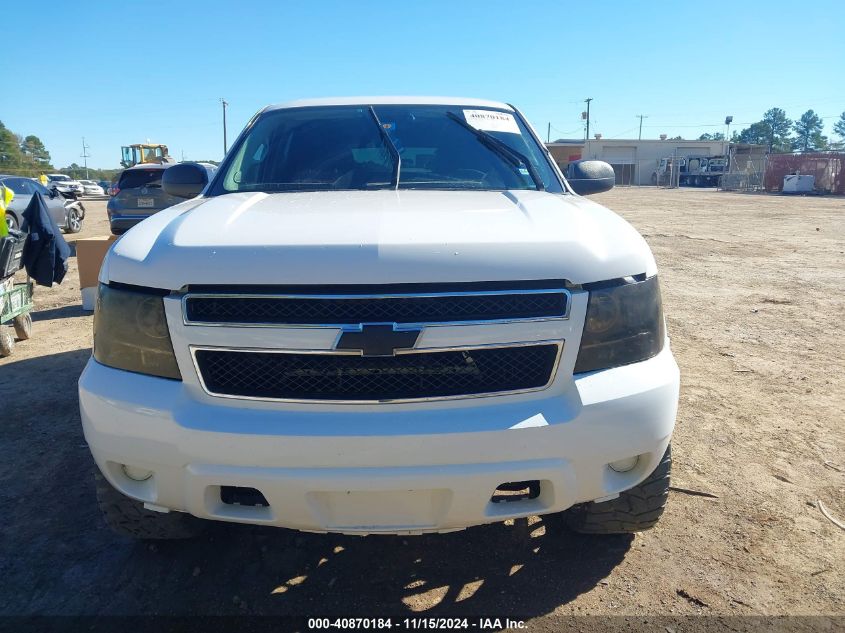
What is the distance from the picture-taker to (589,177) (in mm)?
3543

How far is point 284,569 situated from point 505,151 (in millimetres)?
2309

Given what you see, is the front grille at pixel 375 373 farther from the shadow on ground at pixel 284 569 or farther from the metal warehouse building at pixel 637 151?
the metal warehouse building at pixel 637 151

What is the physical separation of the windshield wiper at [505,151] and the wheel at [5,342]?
4341mm

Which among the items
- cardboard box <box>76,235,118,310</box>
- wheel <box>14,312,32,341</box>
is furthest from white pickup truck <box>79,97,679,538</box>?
cardboard box <box>76,235,118,310</box>

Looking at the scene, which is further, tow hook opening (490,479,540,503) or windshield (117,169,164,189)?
windshield (117,169,164,189)

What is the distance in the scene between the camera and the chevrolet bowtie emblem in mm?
1769

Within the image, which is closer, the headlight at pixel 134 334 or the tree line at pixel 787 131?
the headlight at pixel 134 334

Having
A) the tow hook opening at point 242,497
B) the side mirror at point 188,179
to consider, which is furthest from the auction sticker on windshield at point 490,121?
the tow hook opening at point 242,497

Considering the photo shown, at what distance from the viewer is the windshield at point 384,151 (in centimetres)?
310

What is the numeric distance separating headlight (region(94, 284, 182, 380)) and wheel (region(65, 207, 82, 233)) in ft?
53.4

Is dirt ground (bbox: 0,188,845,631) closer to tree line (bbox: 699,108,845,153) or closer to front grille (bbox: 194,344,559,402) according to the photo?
front grille (bbox: 194,344,559,402)

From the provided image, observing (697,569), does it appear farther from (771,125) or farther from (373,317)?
(771,125)

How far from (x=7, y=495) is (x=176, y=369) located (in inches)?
72.6

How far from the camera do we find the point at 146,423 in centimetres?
183
